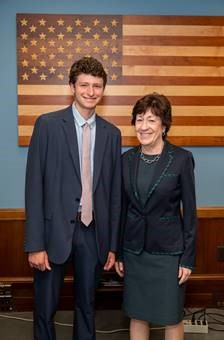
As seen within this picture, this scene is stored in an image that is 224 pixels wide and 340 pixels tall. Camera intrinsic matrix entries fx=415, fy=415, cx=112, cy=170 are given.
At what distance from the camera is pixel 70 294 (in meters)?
3.00

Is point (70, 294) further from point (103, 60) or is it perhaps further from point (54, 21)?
point (54, 21)

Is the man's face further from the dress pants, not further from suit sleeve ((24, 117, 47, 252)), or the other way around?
the dress pants

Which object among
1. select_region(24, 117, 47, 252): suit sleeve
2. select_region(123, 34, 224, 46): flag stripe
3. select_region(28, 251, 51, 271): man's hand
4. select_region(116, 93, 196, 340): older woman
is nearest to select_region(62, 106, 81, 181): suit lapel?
select_region(24, 117, 47, 252): suit sleeve

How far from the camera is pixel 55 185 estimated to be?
6.47 feet

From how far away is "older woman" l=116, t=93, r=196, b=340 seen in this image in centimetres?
194

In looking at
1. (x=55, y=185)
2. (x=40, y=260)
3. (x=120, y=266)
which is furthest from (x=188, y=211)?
(x=40, y=260)

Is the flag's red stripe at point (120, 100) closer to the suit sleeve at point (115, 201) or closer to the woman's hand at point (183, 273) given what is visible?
the suit sleeve at point (115, 201)

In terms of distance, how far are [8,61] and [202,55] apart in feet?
4.29

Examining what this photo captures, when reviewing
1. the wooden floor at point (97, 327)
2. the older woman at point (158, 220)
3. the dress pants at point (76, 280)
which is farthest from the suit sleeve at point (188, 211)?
the wooden floor at point (97, 327)

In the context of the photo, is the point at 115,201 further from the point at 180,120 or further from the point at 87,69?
the point at 180,120

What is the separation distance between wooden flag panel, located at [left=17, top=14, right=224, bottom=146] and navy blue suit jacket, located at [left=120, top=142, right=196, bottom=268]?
3.03 feet

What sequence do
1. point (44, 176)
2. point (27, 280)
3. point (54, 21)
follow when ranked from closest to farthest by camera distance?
point (44, 176), point (54, 21), point (27, 280)

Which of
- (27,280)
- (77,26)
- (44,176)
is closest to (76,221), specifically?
(44,176)

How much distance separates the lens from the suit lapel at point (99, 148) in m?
2.03
